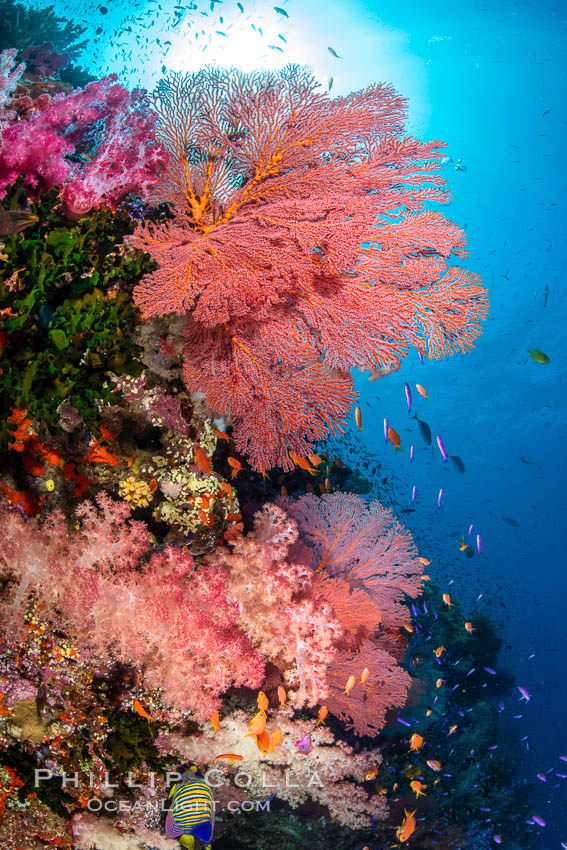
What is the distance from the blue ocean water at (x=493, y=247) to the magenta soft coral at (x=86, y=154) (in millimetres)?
6102

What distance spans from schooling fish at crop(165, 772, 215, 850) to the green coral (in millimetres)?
3206

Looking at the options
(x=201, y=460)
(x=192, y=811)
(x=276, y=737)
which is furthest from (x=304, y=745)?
(x=201, y=460)

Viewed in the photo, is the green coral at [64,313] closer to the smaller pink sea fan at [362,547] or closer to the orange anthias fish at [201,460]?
the orange anthias fish at [201,460]

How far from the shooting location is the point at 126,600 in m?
3.29

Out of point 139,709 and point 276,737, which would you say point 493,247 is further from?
point 139,709

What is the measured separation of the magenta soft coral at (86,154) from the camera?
378 centimetres

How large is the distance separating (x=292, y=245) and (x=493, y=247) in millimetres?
38313

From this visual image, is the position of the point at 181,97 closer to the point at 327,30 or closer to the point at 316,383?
the point at 316,383

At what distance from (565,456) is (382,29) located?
129 feet

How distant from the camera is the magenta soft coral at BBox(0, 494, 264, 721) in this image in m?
3.27

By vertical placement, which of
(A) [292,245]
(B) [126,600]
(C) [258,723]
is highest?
(A) [292,245]

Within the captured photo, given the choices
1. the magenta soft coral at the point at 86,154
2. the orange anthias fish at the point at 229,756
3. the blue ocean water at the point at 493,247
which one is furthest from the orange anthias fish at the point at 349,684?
the blue ocean water at the point at 493,247

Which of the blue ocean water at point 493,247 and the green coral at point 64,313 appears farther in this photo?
the blue ocean water at point 493,247

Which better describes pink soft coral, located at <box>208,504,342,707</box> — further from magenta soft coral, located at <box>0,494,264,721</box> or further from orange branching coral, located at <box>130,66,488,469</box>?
orange branching coral, located at <box>130,66,488,469</box>
